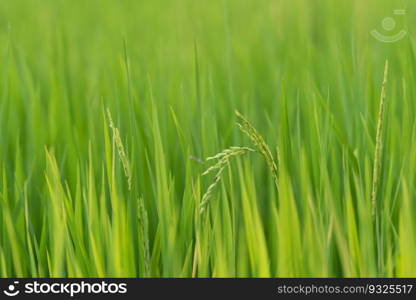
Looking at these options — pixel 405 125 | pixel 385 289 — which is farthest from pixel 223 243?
pixel 405 125

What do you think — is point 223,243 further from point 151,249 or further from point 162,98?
point 162,98

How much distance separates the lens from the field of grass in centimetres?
108

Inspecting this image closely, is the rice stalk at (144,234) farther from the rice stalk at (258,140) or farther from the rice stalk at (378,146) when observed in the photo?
the rice stalk at (378,146)

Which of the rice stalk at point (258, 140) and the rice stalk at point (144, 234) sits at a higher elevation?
the rice stalk at point (258, 140)

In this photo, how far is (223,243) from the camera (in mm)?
1109

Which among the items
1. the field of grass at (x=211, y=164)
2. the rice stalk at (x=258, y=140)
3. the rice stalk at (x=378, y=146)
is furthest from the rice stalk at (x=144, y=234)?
the rice stalk at (x=378, y=146)

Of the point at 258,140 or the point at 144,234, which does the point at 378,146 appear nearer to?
the point at 258,140

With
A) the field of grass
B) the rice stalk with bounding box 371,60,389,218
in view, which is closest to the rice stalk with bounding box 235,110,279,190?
the field of grass

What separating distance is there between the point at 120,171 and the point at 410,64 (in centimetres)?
69

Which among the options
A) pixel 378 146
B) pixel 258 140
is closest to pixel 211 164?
pixel 258 140

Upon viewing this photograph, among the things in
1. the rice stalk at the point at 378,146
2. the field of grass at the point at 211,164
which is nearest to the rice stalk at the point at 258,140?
the field of grass at the point at 211,164

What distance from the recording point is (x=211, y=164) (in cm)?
129

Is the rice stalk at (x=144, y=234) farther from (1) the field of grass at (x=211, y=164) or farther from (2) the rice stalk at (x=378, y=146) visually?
(2) the rice stalk at (x=378, y=146)

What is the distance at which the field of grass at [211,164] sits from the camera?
1081mm
